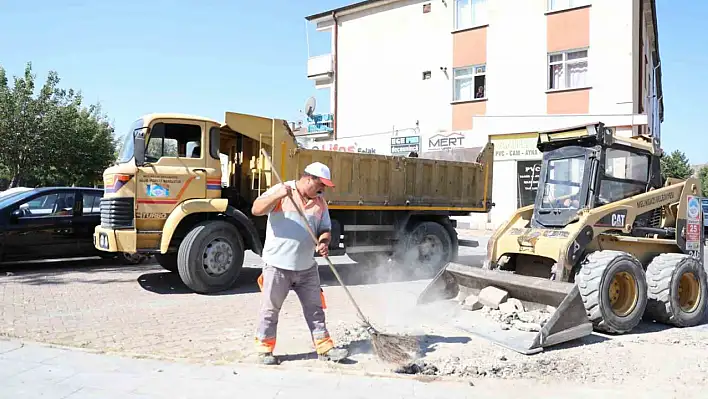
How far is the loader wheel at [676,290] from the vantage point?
256 inches

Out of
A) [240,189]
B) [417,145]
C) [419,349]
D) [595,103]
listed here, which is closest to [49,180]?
[417,145]

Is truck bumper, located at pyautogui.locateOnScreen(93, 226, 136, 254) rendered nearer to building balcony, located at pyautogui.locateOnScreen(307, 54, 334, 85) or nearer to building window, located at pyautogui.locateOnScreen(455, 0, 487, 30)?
building window, located at pyautogui.locateOnScreen(455, 0, 487, 30)

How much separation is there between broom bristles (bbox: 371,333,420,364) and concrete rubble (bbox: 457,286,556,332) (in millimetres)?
1361

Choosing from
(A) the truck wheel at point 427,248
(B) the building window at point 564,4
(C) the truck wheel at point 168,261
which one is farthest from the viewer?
(B) the building window at point 564,4

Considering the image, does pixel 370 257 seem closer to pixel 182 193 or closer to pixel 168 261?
pixel 168 261

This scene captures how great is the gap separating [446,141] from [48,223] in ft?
50.7

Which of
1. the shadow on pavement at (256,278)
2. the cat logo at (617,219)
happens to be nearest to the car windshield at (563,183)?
the cat logo at (617,219)

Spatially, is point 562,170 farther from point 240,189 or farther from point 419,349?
point 240,189

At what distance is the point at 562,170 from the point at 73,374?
19.6ft

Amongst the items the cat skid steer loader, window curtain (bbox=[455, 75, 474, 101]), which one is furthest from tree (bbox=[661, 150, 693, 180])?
the cat skid steer loader

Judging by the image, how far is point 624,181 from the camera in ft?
23.4

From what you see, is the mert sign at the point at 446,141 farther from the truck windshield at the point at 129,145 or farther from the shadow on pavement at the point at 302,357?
the shadow on pavement at the point at 302,357

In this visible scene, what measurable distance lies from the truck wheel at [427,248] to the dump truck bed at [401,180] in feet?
1.55

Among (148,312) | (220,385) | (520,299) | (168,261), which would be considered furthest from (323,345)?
(168,261)
